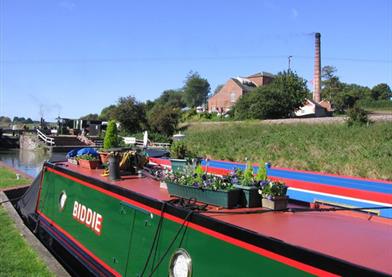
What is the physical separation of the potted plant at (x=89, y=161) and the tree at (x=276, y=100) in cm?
3449

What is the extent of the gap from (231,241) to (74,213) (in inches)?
131

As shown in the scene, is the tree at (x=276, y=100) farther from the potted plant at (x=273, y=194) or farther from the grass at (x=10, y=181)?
the potted plant at (x=273, y=194)

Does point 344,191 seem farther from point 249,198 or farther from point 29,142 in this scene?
point 29,142

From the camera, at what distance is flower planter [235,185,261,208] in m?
3.40

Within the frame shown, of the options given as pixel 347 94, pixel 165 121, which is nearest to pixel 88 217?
pixel 165 121

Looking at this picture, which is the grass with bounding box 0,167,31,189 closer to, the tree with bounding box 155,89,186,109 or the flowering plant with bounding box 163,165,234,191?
the flowering plant with bounding box 163,165,234,191

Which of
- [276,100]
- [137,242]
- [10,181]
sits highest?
[276,100]

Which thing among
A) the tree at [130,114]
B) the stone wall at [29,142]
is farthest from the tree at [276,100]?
the stone wall at [29,142]

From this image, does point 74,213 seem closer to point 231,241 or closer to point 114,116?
point 231,241

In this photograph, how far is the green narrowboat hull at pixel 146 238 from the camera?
260 cm

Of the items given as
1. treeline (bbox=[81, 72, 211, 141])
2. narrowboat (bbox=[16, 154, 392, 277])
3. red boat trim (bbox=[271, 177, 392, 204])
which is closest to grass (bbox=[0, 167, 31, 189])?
narrowboat (bbox=[16, 154, 392, 277])

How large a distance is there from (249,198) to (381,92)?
3876 inches

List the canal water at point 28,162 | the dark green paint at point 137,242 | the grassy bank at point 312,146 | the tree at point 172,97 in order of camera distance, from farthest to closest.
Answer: the tree at point 172,97 < the canal water at point 28,162 < the grassy bank at point 312,146 < the dark green paint at point 137,242

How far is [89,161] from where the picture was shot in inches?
238
